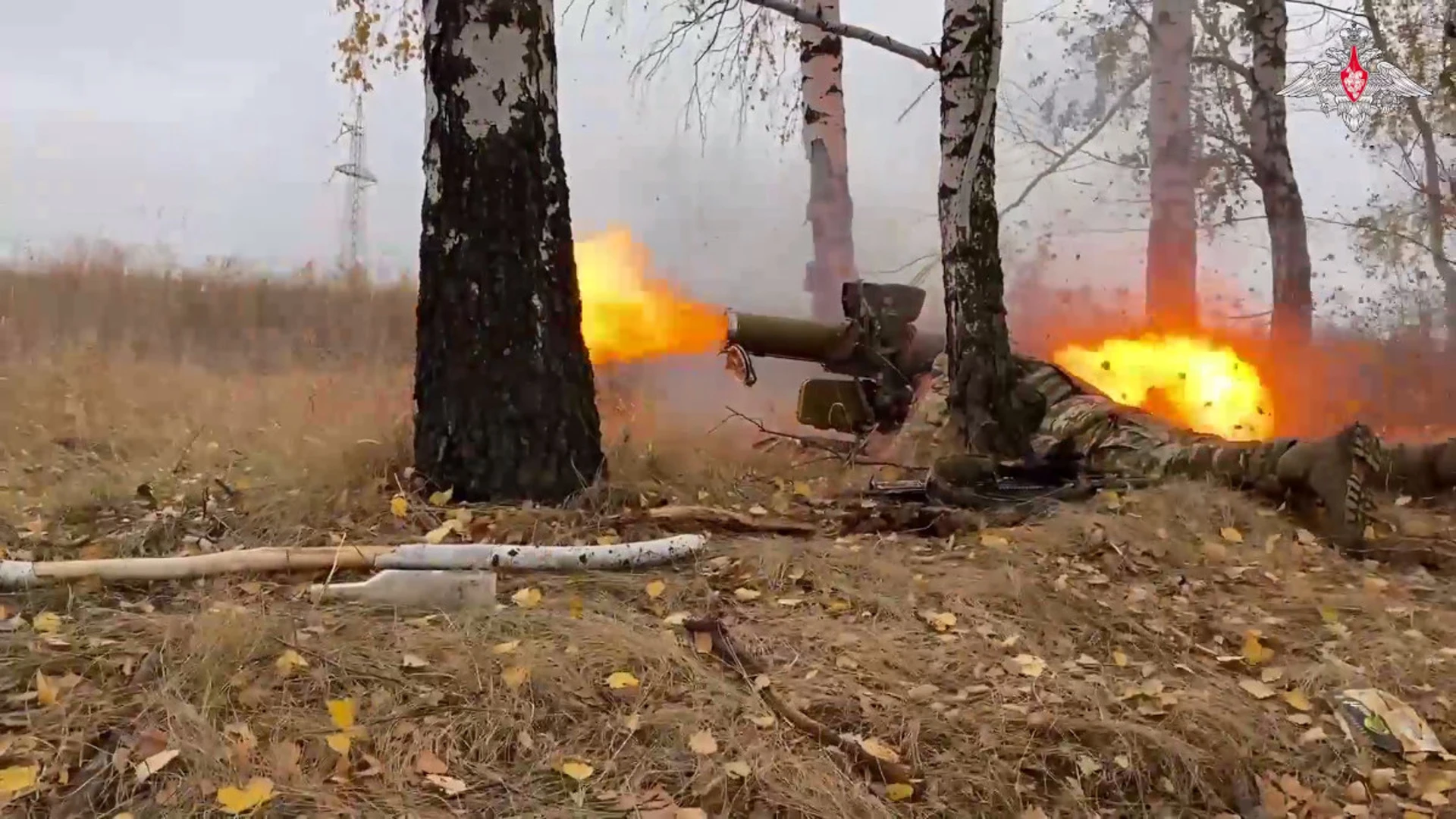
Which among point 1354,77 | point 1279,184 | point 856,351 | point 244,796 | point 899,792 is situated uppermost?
point 1354,77

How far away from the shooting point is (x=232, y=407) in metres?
6.25

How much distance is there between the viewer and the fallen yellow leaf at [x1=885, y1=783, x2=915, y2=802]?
234cm

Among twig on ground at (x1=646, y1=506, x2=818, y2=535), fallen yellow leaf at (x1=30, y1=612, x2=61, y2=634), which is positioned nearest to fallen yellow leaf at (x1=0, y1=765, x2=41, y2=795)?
fallen yellow leaf at (x1=30, y1=612, x2=61, y2=634)

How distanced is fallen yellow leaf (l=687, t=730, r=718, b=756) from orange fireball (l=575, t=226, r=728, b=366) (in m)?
4.80

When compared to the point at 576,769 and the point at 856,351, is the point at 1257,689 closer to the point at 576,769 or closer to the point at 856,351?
the point at 576,769

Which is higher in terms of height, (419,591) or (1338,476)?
(1338,476)

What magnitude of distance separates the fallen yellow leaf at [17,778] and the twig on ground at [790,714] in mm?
1585

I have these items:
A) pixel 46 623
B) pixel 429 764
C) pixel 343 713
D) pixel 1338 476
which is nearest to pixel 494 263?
pixel 46 623

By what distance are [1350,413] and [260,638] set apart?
7465 mm

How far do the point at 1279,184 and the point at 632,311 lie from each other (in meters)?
5.04

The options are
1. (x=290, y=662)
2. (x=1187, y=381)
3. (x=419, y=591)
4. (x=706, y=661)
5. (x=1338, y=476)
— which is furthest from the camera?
(x=1187, y=381)

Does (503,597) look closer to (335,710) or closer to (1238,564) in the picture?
(335,710)

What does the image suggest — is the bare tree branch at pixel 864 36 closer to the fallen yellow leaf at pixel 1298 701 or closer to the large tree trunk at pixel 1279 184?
the fallen yellow leaf at pixel 1298 701

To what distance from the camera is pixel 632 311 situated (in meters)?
7.38
